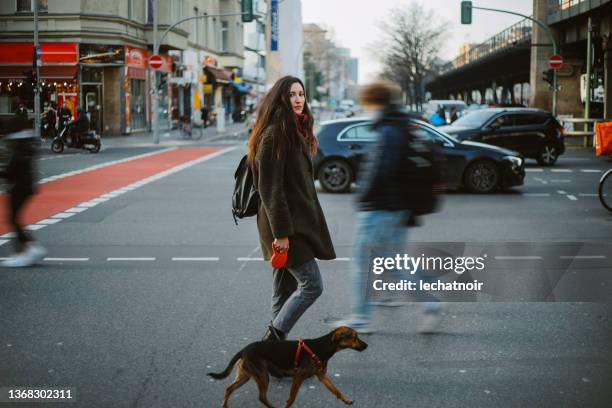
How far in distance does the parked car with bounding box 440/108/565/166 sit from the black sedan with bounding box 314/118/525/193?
6054mm

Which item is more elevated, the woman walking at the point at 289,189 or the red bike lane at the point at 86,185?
the woman walking at the point at 289,189

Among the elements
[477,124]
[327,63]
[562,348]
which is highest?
[327,63]

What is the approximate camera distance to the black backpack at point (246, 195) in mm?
4926

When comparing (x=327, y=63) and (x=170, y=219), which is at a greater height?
(x=327, y=63)

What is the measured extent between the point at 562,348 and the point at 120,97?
37424mm

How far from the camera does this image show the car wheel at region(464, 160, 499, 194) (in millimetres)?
15906

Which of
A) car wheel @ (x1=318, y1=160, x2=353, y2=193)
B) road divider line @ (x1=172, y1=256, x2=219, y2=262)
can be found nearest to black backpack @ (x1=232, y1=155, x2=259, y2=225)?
road divider line @ (x1=172, y1=256, x2=219, y2=262)

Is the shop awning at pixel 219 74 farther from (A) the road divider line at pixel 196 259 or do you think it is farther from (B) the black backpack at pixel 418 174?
(B) the black backpack at pixel 418 174

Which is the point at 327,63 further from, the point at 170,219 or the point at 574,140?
the point at 170,219

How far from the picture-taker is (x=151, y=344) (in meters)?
5.74

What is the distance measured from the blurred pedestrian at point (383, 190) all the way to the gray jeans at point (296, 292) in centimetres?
75

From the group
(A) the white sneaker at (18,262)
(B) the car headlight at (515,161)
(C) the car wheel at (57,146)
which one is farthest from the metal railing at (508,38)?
(A) the white sneaker at (18,262)

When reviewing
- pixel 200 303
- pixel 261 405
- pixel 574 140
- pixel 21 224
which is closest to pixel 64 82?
pixel 574 140

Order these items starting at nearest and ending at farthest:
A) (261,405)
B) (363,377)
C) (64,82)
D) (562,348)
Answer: (261,405)
(363,377)
(562,348)
(64,82)
